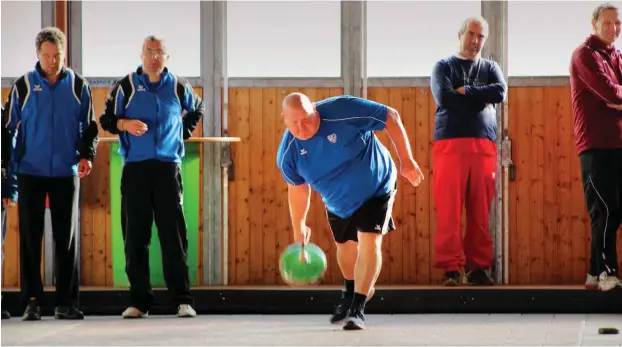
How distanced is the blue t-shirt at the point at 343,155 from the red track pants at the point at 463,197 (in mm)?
1541

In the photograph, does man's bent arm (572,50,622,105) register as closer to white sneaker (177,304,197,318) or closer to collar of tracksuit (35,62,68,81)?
white sneaker (177,304,197,318)

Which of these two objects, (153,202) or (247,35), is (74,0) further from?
(153,202)

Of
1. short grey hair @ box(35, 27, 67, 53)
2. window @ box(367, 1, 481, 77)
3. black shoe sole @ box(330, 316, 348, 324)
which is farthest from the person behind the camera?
window @ box(367, 1, 481, 77)

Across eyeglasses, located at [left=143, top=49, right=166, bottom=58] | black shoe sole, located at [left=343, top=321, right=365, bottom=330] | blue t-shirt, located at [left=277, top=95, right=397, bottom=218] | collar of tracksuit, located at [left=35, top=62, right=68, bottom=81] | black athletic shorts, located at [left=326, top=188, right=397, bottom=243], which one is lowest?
black shoe sole, located at [left=343, top=321, right=365, bottom=330]

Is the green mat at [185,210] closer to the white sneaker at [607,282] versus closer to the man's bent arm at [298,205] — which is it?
the man's bent arm at [298,205]

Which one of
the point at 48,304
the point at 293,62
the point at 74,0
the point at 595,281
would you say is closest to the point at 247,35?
the point at 293,62

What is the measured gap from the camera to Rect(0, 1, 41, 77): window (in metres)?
7.80

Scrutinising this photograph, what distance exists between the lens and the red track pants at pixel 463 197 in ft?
23.0

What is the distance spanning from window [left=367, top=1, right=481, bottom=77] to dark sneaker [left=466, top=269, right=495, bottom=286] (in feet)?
4.91

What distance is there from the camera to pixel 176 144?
21.2ft

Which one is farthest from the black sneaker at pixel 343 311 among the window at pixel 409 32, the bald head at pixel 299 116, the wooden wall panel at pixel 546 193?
the window at pixel 409 32

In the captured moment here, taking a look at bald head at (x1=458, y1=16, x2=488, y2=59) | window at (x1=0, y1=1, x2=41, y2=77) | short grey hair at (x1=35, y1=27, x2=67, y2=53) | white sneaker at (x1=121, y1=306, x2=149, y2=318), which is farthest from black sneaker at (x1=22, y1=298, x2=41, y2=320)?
bald head at (x1=458, y1=16, x2=488, y2=59)

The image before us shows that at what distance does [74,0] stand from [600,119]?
3.60 metres

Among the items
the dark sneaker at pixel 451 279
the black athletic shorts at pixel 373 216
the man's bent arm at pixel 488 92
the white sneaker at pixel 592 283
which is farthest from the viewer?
the dark sneaker at pixel 451 279
